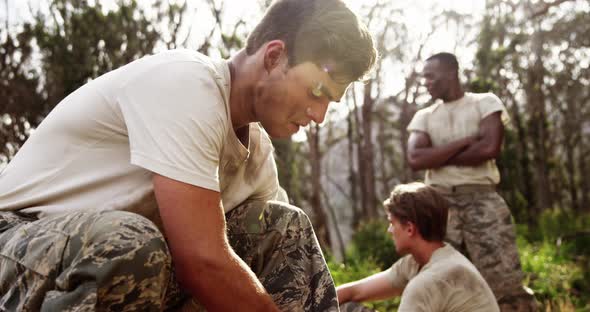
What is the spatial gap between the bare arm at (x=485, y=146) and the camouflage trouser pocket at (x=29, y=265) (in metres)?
3.27

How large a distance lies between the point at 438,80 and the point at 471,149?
556mm

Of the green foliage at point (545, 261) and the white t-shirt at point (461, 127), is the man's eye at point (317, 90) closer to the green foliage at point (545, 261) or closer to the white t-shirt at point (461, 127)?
the white t-shirt at point (461, 127)

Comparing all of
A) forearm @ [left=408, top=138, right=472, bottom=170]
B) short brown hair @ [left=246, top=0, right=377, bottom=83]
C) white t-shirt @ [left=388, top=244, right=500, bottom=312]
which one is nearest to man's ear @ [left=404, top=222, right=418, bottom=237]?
white t-shirt @ [left=388, top=244, right=500, bottom=312]

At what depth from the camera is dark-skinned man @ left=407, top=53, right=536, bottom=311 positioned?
14.1 ft

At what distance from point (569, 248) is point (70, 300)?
838 cm

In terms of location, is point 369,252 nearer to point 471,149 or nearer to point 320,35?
point 471,149

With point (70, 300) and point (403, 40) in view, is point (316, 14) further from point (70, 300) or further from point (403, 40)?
point (403, 40)

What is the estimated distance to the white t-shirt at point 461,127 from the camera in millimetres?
4410

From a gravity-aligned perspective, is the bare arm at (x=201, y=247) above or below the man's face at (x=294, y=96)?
below

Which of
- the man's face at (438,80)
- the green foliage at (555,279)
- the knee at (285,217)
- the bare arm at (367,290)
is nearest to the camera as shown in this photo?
the knee at (285,217)

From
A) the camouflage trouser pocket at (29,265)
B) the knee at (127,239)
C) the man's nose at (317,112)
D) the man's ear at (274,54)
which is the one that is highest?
the man's ear at (274,54)

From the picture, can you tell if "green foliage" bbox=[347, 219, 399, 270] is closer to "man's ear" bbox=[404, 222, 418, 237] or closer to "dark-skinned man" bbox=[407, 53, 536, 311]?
"dark-skinned man" bbox=[407, 53, 536, 311]

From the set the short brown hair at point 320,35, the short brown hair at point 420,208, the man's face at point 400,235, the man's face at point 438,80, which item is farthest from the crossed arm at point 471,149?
the short brown hair at point 320,35

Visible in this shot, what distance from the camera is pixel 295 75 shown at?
1.91 meters
